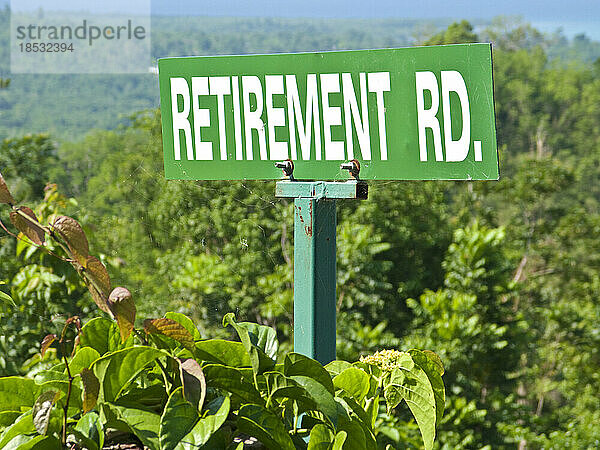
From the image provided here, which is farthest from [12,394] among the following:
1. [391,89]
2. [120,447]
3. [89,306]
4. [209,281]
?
[209,281]

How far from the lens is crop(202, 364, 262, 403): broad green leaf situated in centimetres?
52

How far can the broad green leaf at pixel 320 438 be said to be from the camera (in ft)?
1.61

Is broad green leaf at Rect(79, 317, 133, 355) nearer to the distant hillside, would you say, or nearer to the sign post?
the sign post

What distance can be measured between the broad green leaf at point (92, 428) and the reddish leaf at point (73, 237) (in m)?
0.11

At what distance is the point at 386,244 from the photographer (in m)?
2.88

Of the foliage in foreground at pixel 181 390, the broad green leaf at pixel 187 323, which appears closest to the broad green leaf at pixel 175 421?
the foliage in foreground at pixel 181 390

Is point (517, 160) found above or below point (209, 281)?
above

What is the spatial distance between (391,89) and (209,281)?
4.38ft

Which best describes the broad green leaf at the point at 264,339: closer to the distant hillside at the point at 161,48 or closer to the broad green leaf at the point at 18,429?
the broad green leaf at the point at 18,429

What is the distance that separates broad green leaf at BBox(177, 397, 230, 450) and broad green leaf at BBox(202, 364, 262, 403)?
37 mm

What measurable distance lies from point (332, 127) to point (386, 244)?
2.22m

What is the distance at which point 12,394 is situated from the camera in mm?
542

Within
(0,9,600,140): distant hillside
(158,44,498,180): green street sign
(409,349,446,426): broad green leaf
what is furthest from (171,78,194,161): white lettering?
(0,9,600,140): distant hillside

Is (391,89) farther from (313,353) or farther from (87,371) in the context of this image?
(87,371)
